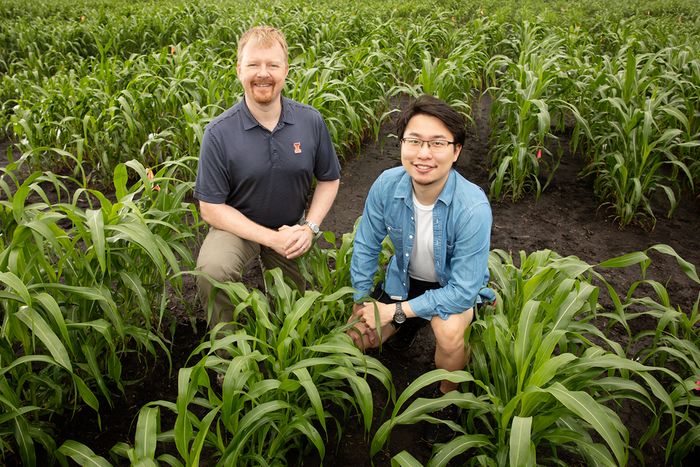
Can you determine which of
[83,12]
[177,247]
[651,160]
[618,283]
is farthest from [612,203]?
[83,12]

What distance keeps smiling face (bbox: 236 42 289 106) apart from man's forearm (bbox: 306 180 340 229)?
0.52m

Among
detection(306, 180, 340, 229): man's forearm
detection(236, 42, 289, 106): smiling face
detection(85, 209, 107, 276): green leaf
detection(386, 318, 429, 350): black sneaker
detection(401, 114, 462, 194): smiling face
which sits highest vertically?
detection(236, 42, 289, 106): smiling face

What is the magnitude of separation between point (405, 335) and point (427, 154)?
3.08 ft

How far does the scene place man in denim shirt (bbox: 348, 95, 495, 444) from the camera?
1.47 meters

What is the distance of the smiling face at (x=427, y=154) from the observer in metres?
1.45

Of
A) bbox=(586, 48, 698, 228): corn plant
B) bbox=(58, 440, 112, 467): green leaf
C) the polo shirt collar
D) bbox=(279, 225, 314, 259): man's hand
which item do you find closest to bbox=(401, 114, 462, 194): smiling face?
bbox=(279, 225, 314, 259): man's hand

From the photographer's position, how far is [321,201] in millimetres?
2133

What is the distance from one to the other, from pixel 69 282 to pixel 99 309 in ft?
Answer: 0.49

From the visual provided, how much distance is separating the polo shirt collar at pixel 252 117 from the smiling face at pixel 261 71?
7 centimetres

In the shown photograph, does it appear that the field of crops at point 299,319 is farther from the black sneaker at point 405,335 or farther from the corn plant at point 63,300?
the black sneaker at point 405,335

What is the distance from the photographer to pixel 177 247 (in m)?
1.77

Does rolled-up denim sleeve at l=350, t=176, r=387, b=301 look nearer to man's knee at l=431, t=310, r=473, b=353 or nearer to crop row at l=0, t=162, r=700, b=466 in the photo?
crop row at l=0, t=162, r=700, b=466

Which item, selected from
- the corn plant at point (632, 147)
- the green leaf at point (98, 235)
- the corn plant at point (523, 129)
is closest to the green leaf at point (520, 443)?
the green leaf at point (98, 235)

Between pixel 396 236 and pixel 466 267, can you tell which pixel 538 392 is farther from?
pixel 396 236
